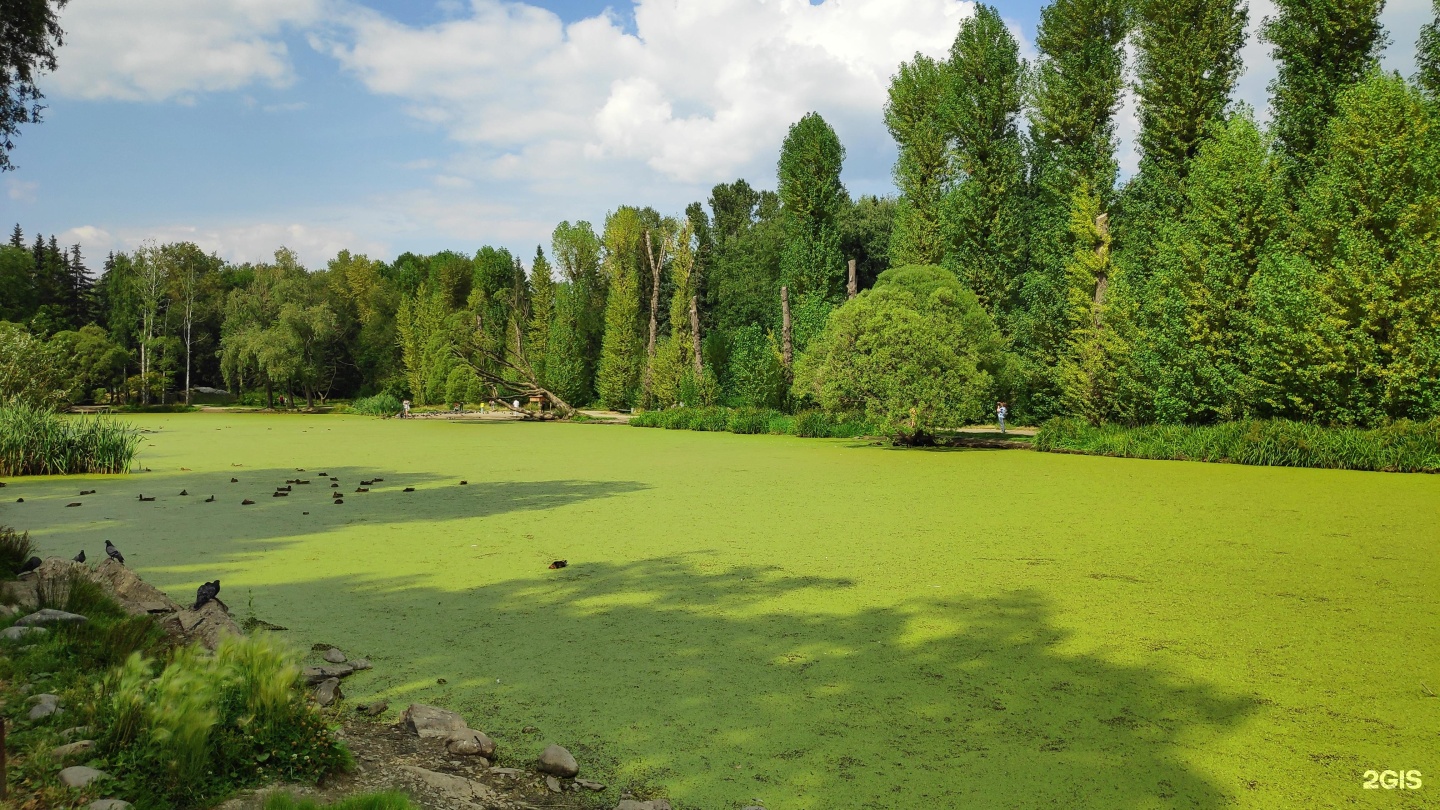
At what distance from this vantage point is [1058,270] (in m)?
18.7

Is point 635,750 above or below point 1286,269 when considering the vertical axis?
below

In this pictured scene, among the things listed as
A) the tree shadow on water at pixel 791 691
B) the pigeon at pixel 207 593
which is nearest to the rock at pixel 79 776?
the tree shadow on water at pixel 791 691

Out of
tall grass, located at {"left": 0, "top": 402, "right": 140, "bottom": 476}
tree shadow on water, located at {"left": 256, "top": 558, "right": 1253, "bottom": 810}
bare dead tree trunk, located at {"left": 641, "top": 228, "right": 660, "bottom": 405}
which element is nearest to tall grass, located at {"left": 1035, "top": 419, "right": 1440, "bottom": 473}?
tree shadow on water, located at {"left": 256, "top": 558, "right": 1253, "bottom": 810}

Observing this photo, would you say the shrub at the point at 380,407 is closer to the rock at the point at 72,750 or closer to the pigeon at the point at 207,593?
the pigeon at the point at 207,593

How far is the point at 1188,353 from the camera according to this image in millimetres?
13945

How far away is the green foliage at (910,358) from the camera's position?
1526 centimetres

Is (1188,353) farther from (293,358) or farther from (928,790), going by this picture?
(293,358)

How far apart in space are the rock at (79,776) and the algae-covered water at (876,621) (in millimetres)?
1182

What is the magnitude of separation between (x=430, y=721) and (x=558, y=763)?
1.93ft

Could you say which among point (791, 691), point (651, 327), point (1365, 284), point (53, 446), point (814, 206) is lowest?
point (791, 691)

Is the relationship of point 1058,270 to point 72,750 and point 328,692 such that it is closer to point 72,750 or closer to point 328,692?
point 328,692

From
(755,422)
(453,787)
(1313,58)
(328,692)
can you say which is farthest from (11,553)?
(1313,58)

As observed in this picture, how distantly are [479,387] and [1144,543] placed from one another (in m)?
26.5

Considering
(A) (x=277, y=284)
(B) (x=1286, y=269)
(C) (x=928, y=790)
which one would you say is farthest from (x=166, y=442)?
(A) (x=277, y=284)
